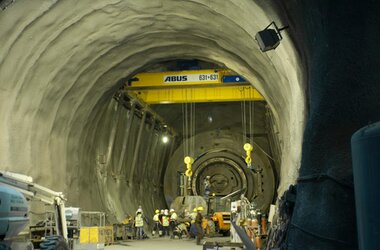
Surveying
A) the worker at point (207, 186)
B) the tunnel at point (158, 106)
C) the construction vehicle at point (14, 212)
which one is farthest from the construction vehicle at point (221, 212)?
the construction vehicle at point (14, 212)

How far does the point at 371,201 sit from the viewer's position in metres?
3.02

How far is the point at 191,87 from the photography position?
63.2 feet

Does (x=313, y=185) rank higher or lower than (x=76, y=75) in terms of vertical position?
lower

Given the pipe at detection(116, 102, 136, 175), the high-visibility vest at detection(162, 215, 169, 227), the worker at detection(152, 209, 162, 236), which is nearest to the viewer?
the pipe at detection(116, 102, 136, 175)

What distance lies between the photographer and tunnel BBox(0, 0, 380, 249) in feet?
13.8

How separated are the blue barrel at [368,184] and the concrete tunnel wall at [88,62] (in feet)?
14.3

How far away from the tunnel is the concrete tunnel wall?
0.10ft

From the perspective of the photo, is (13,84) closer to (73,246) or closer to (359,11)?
(73,246)

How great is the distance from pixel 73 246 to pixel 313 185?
8300 mm

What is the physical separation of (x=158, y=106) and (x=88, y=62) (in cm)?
1060

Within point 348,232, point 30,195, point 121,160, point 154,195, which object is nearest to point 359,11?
point 348,232

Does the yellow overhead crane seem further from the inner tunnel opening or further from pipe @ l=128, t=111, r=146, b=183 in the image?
pipe @ l=128, t=111, r=146, b=183

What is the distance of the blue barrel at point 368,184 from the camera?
9.78 ft

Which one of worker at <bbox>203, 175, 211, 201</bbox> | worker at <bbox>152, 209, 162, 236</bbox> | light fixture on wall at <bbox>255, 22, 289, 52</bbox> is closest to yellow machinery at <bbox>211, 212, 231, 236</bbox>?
worker at <bbox>203, 175, 211, 201</bbox>
